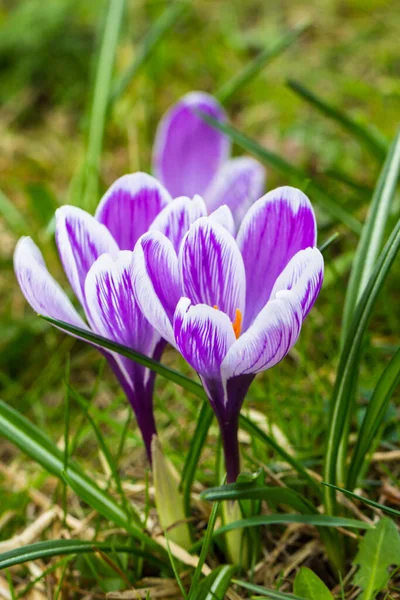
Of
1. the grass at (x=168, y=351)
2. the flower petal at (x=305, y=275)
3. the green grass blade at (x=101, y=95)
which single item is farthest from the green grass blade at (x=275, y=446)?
the green grass blade at (x=101, y=95)

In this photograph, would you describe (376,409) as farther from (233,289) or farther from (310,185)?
(310,185)

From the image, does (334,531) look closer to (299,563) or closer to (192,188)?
(299,563)

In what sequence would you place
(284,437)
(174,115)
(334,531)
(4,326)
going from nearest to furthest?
(334,531)
(284,437)
(174,115)
(4,326)

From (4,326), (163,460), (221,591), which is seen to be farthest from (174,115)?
(221,591)

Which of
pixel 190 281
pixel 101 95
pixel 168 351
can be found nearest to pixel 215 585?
pixel 190 281

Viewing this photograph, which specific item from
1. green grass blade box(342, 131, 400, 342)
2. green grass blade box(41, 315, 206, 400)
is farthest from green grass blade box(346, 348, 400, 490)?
green grass blade box(41, 315, 206, 400)

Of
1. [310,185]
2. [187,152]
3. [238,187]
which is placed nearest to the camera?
[310,185]
